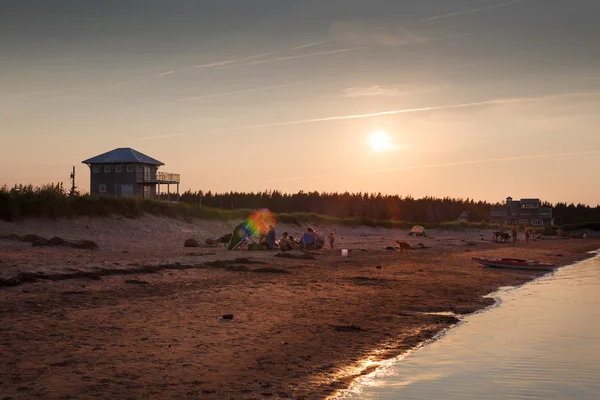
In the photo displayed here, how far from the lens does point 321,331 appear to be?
41.7ft

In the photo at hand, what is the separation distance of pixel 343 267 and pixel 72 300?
50.4 ft

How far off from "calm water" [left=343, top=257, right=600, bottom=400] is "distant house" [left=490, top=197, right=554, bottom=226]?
464ft

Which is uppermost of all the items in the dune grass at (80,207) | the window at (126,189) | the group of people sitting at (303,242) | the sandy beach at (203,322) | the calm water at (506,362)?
the window at (126,189)

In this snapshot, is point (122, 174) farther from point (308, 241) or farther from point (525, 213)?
point (525, 213)

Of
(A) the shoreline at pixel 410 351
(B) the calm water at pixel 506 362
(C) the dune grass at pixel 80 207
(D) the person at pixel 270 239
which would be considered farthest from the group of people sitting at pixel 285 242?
(B) the calm water at pixel 506 362

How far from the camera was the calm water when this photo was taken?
9.25 meters

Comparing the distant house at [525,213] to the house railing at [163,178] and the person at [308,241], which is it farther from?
the person at [308,241]

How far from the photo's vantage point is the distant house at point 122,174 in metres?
67.0

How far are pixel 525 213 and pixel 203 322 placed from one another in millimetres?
153237

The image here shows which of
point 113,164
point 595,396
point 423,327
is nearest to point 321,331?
point 423,327

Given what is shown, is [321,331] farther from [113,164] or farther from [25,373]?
[113,164]

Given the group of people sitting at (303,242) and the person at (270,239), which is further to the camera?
the person at (270,239)

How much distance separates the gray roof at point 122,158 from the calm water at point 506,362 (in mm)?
54788

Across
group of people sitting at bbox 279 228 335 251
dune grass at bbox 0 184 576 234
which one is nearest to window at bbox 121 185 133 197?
dune grass at bbox 0 184 576 234
